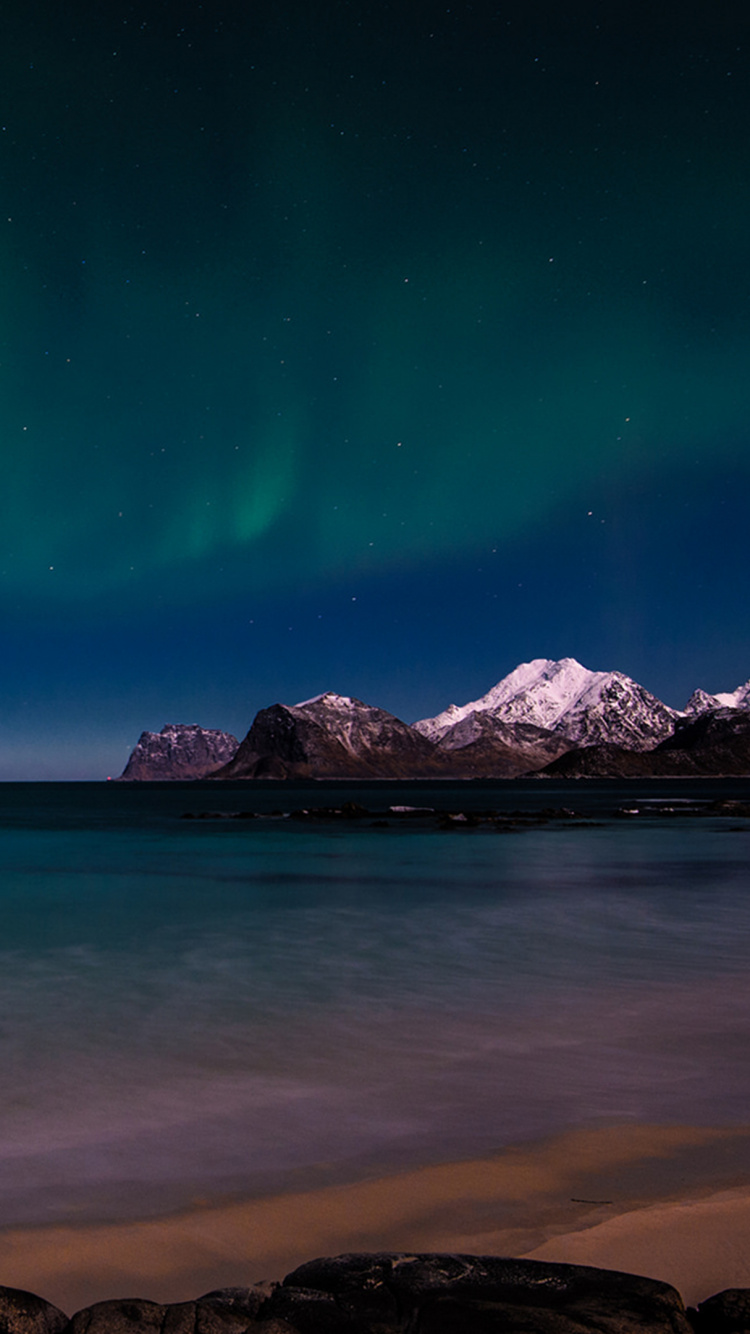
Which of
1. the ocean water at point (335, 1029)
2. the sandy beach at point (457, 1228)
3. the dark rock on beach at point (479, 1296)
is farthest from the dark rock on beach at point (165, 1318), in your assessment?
the ocean water at point (335, 1029)

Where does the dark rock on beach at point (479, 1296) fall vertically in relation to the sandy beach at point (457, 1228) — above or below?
above

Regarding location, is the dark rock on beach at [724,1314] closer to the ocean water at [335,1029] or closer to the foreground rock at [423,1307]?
the foreground rock at [423,1307]

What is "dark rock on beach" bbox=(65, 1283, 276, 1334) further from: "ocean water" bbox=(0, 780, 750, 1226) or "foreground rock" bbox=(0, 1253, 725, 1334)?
"ocean water" bbox=(0, 780, 750, 1226)

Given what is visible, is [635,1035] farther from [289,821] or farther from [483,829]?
[289,821]

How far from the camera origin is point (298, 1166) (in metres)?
6.40

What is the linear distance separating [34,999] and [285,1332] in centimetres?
1001

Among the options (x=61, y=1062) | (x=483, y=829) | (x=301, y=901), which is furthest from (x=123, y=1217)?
(x=483, y=829)

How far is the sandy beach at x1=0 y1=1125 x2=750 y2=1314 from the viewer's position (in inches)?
188

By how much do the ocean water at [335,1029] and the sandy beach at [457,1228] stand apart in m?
0.38

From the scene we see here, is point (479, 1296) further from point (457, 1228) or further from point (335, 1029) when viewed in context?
point (335, 1029)

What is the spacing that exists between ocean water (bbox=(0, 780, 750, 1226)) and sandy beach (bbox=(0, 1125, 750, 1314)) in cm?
38

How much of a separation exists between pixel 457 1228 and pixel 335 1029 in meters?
5.28

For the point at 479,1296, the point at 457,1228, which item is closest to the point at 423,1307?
the point at 479,1296

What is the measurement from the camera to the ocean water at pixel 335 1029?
6730 millimetres
